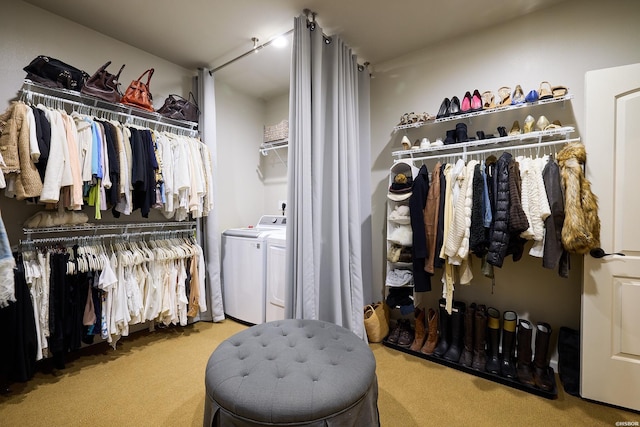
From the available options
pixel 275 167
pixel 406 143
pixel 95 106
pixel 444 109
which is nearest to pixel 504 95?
pixel 444 109

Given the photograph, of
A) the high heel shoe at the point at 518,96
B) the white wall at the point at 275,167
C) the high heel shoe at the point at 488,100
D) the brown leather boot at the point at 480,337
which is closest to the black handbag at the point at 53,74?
the white wall at the point at 275,167

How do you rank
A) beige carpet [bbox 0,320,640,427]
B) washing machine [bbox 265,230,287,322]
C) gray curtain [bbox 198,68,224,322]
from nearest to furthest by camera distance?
beige carpet [bbox 0,320,640,427]
washing machine [bbox 265,230,287,322]
gray curtain [bbox 198,68,224,322]

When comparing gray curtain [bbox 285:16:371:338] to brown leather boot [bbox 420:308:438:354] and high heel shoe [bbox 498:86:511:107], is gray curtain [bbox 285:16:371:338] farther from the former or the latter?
high heel shoe [bbox 498:86:511:107]

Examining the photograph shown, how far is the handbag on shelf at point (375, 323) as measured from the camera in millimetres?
2389

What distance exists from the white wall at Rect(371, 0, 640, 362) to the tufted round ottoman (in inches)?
59.4

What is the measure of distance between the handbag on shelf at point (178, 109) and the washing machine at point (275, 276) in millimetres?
1409

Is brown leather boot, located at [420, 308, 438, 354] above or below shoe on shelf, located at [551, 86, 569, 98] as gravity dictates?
below

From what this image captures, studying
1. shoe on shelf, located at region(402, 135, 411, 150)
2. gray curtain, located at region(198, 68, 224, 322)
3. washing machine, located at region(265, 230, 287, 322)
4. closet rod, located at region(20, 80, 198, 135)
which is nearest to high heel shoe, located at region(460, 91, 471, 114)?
shoe on shelf, located at region(402, 135, 411, 150)

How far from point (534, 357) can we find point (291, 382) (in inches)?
70.7

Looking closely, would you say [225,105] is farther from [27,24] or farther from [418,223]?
[418,223]

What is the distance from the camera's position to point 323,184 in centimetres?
217

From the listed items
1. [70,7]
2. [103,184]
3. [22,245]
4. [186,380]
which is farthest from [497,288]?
[70,7]

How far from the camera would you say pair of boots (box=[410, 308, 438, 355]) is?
2225 mm

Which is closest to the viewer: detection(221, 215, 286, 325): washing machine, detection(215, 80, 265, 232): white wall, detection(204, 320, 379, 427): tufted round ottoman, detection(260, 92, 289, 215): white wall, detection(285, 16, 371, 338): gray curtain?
detection(204, 320, 379, 427): tufted round ottoman
